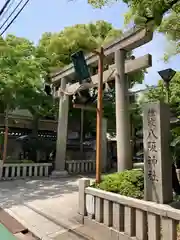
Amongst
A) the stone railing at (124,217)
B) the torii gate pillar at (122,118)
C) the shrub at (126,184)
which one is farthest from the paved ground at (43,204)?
the torii gate pillar at (122,118)

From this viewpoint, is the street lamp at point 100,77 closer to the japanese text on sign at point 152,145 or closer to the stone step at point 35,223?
the stone step at point 35,223

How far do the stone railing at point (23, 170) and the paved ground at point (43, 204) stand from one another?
0.81 meters

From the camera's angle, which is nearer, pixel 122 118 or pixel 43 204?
pixel 43 204

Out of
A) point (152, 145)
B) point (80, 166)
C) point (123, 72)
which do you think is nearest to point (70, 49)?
point (123, 72)

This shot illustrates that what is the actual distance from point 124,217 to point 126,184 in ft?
2.45

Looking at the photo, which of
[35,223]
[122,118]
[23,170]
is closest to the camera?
[35,223]

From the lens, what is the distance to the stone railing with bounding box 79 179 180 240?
10.7 feet

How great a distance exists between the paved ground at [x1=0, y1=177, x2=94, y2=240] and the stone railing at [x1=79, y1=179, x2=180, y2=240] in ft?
1.58

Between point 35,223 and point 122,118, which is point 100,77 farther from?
point 35,223

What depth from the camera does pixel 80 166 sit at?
11.6m

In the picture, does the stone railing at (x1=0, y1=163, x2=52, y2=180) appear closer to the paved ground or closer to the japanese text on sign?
the paved ground

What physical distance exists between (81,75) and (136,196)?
140 inches

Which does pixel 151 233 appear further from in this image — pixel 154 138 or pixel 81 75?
pixel 81 75

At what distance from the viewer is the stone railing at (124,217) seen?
3.26 meters
